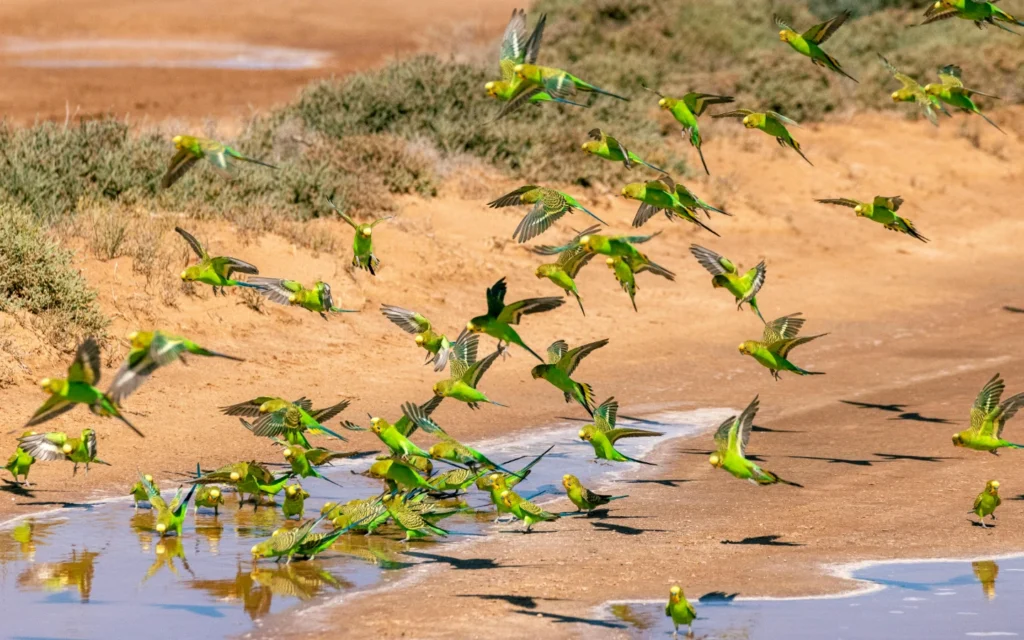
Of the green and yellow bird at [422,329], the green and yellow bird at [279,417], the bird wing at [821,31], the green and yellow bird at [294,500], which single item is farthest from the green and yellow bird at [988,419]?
the green and yellow bird at [294,500]

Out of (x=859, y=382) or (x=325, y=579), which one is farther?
(x=859, y=382)

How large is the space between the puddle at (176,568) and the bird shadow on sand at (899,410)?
3.23 m

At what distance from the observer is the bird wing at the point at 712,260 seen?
9.40 metres

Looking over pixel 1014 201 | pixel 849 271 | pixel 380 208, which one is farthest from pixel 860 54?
pixel 380 208

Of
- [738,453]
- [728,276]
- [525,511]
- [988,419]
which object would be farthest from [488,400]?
[988,419]

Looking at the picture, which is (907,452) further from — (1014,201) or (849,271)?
(1014,201)

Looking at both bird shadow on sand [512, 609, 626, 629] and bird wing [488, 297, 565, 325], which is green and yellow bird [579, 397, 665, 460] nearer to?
bird wing [488, 297, 565, 325]

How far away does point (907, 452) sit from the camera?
11.2m

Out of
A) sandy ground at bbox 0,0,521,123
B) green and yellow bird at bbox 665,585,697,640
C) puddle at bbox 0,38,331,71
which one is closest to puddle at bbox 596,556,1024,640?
green and yellow bird at bbox 665,585,697,640

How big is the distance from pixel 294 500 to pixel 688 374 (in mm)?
5863

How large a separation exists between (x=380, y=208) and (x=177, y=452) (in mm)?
6906

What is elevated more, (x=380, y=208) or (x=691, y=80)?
(x=691, y=80)

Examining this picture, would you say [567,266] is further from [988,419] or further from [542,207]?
[988,419]

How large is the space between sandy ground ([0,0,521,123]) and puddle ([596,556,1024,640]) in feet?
69.6
